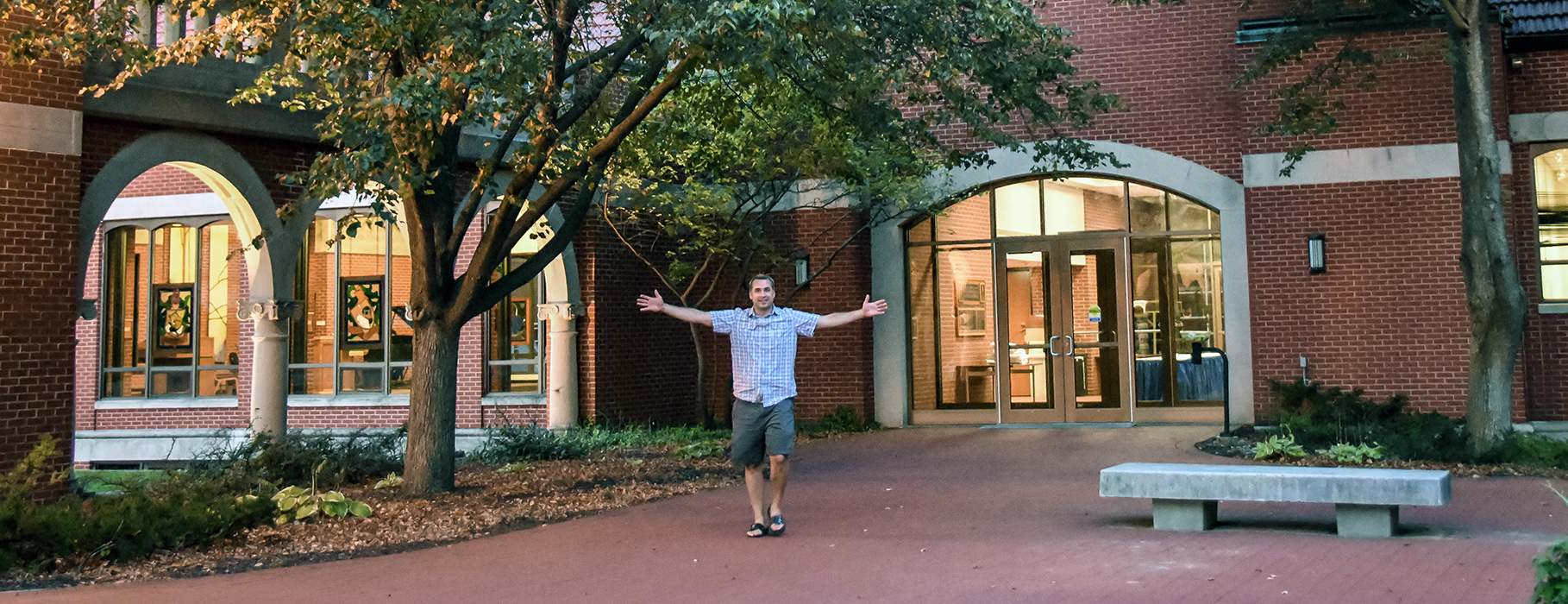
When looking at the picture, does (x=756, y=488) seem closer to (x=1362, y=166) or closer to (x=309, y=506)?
(x=309, y=506)

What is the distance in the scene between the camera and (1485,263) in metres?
11.5

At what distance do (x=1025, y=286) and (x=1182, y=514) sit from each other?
9.05 metres

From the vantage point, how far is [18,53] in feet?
30.1

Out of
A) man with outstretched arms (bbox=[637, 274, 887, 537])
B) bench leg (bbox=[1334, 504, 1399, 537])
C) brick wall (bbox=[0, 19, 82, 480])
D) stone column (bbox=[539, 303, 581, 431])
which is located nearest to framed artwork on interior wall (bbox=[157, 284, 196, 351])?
stone column (bbox=[539, 303, 581, 431])

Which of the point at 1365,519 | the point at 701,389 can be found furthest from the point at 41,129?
the point at 1365,519

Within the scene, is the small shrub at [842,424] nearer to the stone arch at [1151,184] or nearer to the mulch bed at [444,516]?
the stone arch at [1151,184]

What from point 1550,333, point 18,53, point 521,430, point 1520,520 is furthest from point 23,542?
point 1550,333

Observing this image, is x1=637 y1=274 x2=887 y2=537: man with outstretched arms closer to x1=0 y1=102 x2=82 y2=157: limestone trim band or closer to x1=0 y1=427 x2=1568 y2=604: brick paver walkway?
x1=0 y1=427 x2=1568 y2=604: brick paver walkway

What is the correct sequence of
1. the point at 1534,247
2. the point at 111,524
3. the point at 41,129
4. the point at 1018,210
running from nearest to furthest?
the point at 111,524 → the point at 41,129 → the point at 1534,247 → the point at 1018,210

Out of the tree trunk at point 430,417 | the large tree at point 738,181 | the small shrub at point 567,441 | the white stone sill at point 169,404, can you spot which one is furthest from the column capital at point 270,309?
the white stone sill at point 169,404

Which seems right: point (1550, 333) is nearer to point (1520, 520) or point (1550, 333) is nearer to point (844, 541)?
point (1520, 520)

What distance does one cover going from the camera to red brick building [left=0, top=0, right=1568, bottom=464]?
14.5 metres

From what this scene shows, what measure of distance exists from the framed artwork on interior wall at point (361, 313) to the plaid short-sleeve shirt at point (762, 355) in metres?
11.3

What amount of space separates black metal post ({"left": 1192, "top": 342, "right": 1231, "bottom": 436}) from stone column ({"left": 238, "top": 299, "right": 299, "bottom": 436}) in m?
9.72
